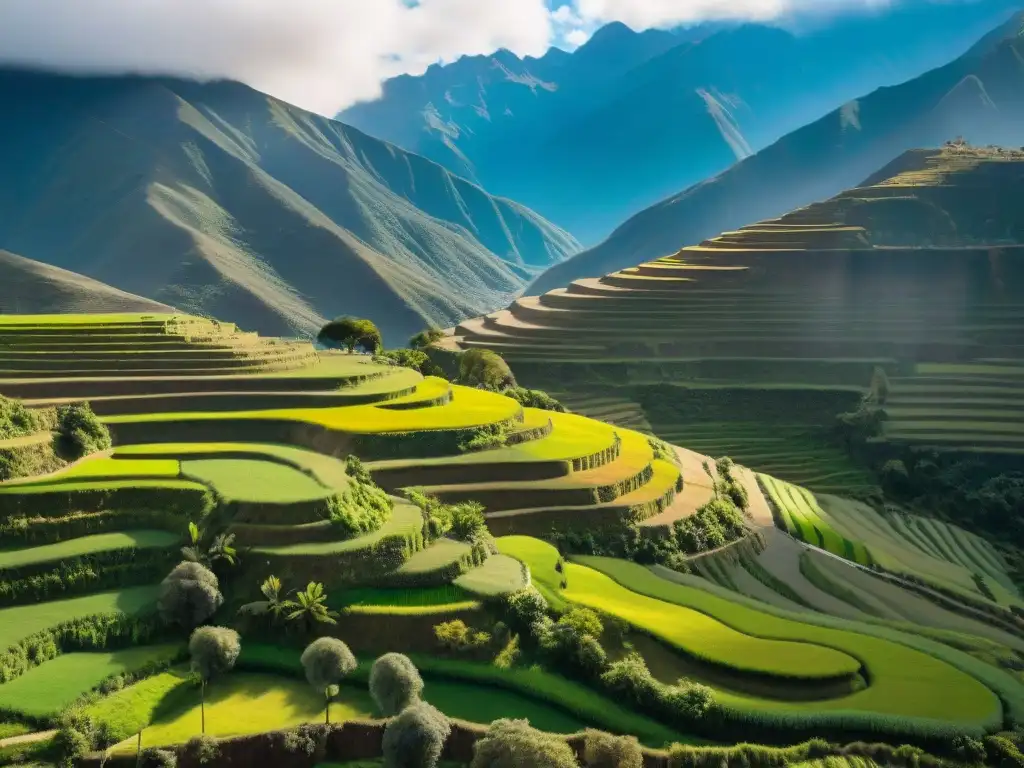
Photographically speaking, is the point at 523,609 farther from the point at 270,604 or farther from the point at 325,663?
the point at 270,604

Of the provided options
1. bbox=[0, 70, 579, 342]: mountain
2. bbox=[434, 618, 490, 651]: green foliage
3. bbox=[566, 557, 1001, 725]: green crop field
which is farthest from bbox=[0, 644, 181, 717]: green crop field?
bbox=[0, 70, 579, 342]: mountain

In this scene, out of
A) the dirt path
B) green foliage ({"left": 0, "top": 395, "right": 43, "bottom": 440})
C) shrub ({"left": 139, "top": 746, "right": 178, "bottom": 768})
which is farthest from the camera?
green foliage ({"left": 0, "top": 395, "right": 43, "bottom": 440})

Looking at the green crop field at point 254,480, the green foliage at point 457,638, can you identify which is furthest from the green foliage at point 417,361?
the green foliage at point 457,638

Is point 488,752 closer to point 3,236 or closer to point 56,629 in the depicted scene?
point 56,629

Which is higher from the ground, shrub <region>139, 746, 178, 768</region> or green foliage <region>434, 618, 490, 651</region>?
green foliage <region>434, 618, 490, 651</region>

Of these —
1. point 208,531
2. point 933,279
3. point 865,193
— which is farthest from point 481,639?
point 865,193

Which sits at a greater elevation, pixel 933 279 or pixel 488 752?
pixel 933 279

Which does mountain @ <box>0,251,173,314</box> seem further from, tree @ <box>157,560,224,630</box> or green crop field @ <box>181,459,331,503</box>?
tree @ <box>157,560,224,630</box>
